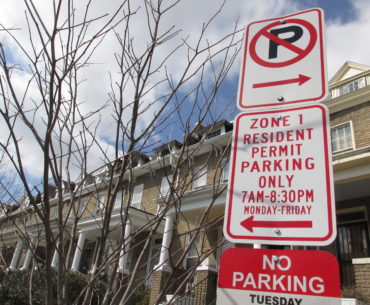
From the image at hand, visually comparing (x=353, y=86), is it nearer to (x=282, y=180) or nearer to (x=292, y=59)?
(x=292, y=59)

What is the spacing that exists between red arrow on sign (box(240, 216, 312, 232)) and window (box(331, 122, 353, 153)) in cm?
1085

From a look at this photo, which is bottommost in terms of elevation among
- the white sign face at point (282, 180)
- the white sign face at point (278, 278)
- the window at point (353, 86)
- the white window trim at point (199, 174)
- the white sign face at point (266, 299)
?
the white sign face at point (266, 299)

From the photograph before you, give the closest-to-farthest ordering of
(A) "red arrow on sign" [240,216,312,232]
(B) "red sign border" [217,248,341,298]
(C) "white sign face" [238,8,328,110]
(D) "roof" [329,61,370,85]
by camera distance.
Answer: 1. (B) "red sign border" [217,248,341,298]
2. (A) "red arrow on sign" [240,216,312,232]
3. (C) "white sign face" [238,8,328,110]
4. (D) "roof" [329,61,370,85]

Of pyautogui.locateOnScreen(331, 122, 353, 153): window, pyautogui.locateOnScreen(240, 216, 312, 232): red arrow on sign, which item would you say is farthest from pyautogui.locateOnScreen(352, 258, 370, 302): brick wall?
pyautogui.locateOnScreen(240, 216, 312, 232): red arrow on sign

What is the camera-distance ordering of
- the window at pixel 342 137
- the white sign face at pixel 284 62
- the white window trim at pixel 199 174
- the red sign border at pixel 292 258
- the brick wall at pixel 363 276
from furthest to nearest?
the window at pixel 342 137 → the brick wall at pixel 363 276 → the white window trim at pixel 199 174 → the white sign face at pixel 284 62 → the red sign border at pixel 292 258

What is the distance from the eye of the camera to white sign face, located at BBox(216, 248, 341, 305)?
1.33 metres

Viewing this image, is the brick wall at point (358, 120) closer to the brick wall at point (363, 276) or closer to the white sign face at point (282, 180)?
the brick wall at point (363, 276)

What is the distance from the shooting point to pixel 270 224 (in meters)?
1.55

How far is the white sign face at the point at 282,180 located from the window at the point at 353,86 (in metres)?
13.4

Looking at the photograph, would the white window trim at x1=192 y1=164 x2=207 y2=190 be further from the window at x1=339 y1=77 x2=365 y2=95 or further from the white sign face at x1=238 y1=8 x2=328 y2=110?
the window at x1=339 y1=77 x2=365 y2=95

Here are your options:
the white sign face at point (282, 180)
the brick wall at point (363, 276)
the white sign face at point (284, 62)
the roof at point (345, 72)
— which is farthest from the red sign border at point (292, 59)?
the roof at point (345, 72)

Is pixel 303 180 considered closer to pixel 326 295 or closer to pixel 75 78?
pixel 326 295

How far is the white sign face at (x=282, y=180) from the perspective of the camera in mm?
1493

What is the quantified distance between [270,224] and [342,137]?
1130 centimetres
